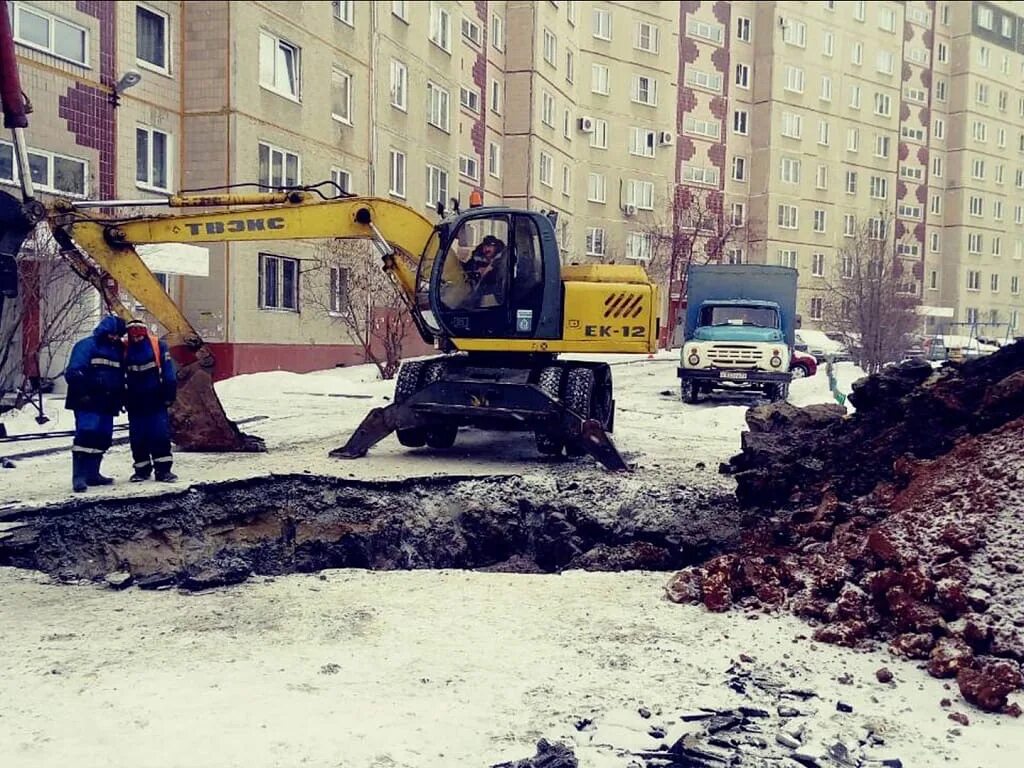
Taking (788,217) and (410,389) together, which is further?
(788,217)

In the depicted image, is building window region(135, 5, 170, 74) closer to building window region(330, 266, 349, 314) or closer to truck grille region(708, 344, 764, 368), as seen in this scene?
building window region(330, 266, 349, 314)

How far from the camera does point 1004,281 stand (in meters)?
54.7

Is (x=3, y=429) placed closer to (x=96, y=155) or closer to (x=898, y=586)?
(x=96, y=155)

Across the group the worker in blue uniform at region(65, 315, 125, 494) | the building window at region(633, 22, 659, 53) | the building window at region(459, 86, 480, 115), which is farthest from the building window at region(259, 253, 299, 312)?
the building window at region(633, 22, 659, 53)

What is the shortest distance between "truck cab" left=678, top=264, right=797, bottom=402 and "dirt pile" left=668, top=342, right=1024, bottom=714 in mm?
8941

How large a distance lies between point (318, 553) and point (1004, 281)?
2204 inches

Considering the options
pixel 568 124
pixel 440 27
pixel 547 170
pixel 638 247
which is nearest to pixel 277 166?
pixel 440 27

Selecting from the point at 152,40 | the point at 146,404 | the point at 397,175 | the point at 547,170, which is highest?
the point at 547,170

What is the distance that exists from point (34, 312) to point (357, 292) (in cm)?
896

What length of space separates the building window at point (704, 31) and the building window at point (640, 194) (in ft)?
26.8

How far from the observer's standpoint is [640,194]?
4272 centimetres

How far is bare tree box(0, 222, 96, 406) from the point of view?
13.4 meters

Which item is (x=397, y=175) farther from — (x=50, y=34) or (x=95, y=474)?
(x=95, y=474)

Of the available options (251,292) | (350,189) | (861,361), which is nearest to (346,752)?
(251,292)
